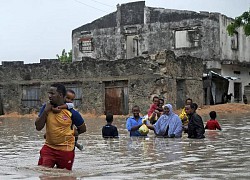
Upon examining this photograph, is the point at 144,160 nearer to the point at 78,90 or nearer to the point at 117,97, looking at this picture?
the point at 117,97

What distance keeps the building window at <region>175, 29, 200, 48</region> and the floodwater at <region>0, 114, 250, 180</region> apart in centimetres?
2700

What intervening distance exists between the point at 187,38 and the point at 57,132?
34126 millimetres

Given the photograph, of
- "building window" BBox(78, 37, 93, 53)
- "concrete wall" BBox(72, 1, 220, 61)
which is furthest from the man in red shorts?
"building window" BBox(78, 37, 93, 53)

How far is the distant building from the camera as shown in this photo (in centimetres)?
3872

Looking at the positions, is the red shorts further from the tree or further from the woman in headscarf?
the tree

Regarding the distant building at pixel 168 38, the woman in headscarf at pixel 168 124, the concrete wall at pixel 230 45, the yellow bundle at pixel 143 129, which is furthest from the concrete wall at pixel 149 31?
the yellow bundle at pixel 143 129

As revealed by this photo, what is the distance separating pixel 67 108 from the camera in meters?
6.19

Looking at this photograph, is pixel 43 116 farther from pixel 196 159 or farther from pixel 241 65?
pixel 241 65

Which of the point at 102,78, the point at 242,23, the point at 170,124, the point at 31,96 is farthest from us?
the point at 31,96

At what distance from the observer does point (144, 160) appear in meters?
8.12

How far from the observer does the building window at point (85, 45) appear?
145ft

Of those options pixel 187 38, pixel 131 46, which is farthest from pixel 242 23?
pixel 131 46

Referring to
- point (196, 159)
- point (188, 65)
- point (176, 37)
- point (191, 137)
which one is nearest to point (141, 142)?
point (191, 137)

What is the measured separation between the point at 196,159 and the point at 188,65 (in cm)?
2097
